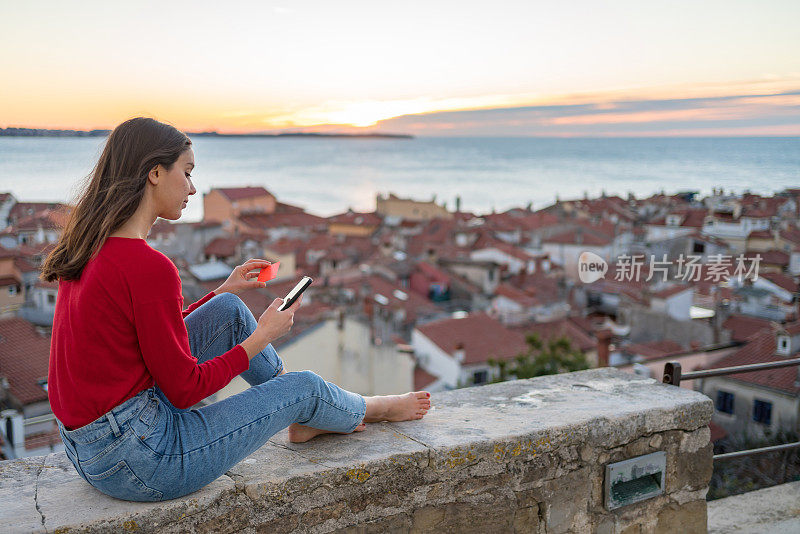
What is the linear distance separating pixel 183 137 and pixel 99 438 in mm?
749

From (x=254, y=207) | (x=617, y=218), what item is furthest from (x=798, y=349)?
(x=254, y=207)

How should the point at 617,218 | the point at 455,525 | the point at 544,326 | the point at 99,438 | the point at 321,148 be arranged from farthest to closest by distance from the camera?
the point at 321,148
the point at 617,218
the point at 544,326
the point at 455,525
the point at 99,438

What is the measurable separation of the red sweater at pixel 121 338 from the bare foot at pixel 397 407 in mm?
648

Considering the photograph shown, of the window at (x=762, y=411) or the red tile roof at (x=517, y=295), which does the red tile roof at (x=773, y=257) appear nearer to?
the window at (x=762, y=411)

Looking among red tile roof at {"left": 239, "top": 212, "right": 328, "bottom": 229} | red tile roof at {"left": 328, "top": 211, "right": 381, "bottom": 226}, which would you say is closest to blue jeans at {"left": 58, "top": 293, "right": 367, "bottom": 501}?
red tile roof at {"left": 239, "top": 212, "right": 328, "bottom": 229}

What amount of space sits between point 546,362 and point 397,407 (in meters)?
13.3

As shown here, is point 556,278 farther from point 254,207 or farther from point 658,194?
point 254,207

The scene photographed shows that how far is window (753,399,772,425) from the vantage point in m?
13.0

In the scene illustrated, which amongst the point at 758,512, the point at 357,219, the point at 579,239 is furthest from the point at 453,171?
the point at 758,512

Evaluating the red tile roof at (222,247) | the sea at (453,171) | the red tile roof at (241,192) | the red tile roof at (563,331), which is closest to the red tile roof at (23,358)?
the sea at (453,171)

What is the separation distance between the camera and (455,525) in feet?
6.83

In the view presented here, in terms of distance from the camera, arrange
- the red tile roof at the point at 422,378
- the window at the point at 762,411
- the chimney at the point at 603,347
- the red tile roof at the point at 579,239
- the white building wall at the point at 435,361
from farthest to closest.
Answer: the red tile roof at the point at 579,239
the white building wall at the point at 435,361
the red tile roof at the point at 422,378
the chimney at the point at 603,347
the window at the point at 762,411

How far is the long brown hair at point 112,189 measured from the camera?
1639mm

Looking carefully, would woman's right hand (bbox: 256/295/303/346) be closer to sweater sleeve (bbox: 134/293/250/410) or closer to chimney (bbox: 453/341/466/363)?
sweater sleeve (bbox: 134/293/250/410)
